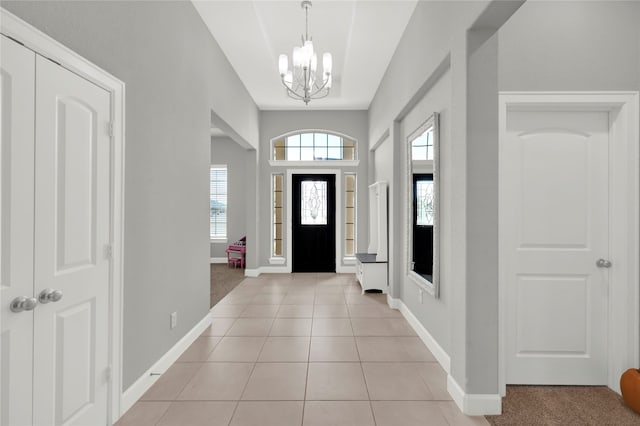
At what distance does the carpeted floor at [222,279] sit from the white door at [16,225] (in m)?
3.40

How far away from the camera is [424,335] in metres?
3.45

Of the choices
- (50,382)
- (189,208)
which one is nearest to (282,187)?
(189,208)

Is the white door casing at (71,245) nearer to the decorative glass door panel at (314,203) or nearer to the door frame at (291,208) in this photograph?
the door frame at (291,208)

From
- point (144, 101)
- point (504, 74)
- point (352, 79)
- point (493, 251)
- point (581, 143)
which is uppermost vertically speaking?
point (352, 79)

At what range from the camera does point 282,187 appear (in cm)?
730

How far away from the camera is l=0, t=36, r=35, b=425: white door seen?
1455mm

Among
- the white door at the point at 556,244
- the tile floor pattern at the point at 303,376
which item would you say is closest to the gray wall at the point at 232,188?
the tile floor pattern at the point at 303,376

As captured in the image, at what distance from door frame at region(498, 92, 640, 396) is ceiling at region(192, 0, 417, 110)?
1.82 metres

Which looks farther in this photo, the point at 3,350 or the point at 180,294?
the point at 180,294

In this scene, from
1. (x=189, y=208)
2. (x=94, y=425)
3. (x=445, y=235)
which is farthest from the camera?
(x=189, y=208)

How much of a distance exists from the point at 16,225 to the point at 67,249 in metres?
0.32

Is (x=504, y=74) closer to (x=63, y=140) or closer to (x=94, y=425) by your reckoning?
(x=63, y=140)

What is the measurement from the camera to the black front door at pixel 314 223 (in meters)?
7.29

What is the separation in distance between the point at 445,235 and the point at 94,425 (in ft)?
9.30
